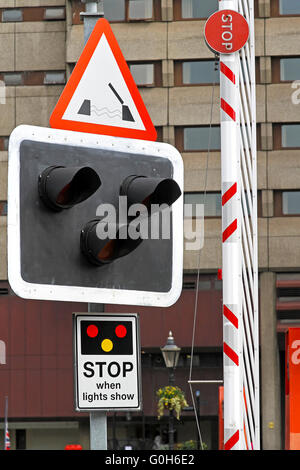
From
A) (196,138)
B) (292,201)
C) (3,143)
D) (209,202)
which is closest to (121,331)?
(292,201)

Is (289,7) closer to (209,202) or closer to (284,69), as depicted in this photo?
(284,69)

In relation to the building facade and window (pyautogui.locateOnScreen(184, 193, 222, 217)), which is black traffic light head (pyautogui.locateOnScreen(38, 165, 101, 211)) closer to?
the building facade

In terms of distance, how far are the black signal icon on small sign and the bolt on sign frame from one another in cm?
204

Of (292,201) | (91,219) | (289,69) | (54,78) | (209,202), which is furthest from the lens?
(54,78)

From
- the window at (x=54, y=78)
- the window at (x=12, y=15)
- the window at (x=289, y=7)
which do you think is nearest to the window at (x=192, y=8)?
the window at (x=289, y=7)

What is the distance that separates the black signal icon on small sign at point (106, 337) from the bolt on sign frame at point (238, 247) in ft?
6.68

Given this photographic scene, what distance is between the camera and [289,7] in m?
49.5

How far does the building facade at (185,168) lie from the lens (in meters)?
48.5

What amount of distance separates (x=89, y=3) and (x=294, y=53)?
45.0 m

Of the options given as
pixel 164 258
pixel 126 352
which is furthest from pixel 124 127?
pixel 126 352

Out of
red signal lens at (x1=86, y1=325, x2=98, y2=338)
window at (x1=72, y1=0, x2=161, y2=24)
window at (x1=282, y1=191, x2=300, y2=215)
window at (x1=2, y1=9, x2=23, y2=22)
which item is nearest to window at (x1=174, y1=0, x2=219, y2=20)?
window at (x1=72, y1=0, x2=161, y2=24)

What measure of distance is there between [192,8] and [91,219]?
153 feet

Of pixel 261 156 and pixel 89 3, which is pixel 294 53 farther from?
pixel 89 3

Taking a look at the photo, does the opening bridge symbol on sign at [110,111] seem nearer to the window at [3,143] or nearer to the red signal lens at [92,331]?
the red signal lens at [92,331]
